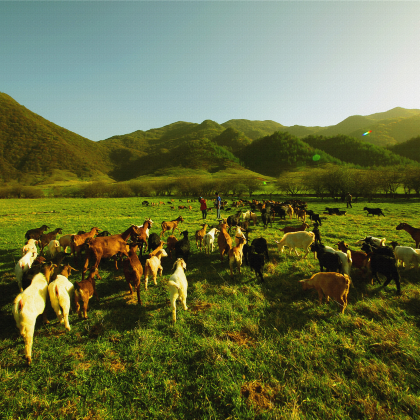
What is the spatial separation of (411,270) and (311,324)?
5.45 m

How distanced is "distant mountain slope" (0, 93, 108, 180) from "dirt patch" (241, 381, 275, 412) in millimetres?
166254

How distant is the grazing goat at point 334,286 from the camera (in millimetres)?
4582

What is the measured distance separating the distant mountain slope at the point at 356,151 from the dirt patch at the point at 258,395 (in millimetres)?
132654

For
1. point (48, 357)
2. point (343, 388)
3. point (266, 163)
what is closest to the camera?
point (343, 388)

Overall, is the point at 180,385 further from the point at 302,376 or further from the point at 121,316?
the point at 121,316

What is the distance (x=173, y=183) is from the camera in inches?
2633

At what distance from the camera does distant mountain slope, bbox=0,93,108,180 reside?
13550 cm

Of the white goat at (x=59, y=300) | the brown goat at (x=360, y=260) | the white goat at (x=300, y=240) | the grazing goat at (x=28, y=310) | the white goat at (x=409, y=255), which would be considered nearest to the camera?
the grazing goat at (x=28, y=310)

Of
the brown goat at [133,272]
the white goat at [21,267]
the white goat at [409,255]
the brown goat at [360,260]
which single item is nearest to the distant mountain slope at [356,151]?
the white goat at [409,255]

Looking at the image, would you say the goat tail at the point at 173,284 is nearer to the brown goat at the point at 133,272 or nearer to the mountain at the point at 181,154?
the brown goat at the point at 133,272

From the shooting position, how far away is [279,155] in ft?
452

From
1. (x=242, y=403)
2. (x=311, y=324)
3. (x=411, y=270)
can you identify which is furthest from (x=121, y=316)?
(x=411, y=270)

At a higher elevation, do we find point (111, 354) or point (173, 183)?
point (173, 183)

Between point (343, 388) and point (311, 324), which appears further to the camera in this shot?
point (311, 324)
